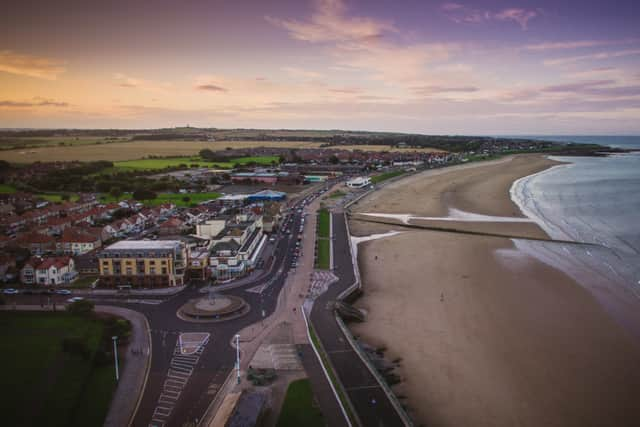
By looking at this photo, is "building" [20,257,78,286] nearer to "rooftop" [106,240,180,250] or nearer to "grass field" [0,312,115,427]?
"rooftop" [106,240,180,250]

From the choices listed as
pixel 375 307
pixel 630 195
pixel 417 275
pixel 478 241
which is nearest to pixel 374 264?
pixel 417 275

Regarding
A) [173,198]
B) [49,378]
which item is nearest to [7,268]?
[49,378]

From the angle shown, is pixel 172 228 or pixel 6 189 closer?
pixel 172 228

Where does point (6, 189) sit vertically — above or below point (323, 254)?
above

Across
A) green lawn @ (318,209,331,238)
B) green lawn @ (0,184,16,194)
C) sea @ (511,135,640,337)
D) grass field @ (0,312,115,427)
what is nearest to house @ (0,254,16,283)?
grass field @ (0,312,115,427)

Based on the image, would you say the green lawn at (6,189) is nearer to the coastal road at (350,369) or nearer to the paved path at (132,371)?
the paved path at (132,371)

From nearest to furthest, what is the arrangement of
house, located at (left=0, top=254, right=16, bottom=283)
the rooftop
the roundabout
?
the roundabout, the rooftop, house, located at (left=0, top=254, right=16, bottom=283)

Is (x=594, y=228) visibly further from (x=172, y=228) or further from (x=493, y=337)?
(x=172, y=228)
